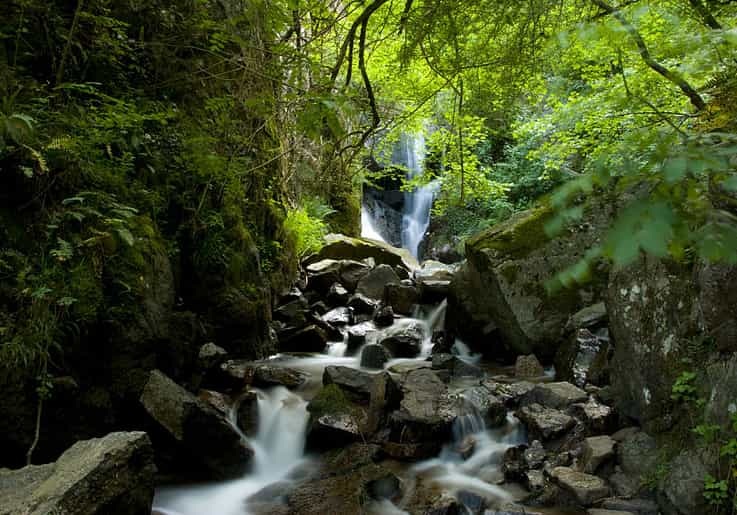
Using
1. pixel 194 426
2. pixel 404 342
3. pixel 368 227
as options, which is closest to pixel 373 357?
pixel 404 342

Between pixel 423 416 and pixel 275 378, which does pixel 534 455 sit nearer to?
pixel 423 416

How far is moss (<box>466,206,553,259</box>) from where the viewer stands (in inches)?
267

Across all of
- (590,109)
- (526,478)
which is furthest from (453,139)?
(526,478)

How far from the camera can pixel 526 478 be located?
3.88 m

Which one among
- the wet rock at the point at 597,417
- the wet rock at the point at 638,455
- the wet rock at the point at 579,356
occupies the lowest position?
the wet rock at the point at 638,455

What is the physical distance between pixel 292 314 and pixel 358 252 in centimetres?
428

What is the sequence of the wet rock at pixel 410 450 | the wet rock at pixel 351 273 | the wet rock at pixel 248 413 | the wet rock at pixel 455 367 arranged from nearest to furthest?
the wet rock at pixel 410 450, the wet rock at pixel 248 413, the wet rock at pixel 455 367, the wet rock at pixel 351 273

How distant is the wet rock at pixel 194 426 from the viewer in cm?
396

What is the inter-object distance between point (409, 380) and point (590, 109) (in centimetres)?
456

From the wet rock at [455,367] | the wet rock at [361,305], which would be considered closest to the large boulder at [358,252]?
the wet rock at [361,305]

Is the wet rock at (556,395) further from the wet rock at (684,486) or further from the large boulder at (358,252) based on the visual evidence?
the large boulder at (358,252)

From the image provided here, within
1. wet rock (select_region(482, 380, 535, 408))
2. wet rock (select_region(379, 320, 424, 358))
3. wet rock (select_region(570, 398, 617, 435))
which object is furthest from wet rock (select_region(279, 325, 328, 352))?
wet rock (select_region(570, 398, 617, 435))

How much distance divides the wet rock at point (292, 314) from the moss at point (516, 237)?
2.92m

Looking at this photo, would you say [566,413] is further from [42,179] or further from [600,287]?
[42,179]
